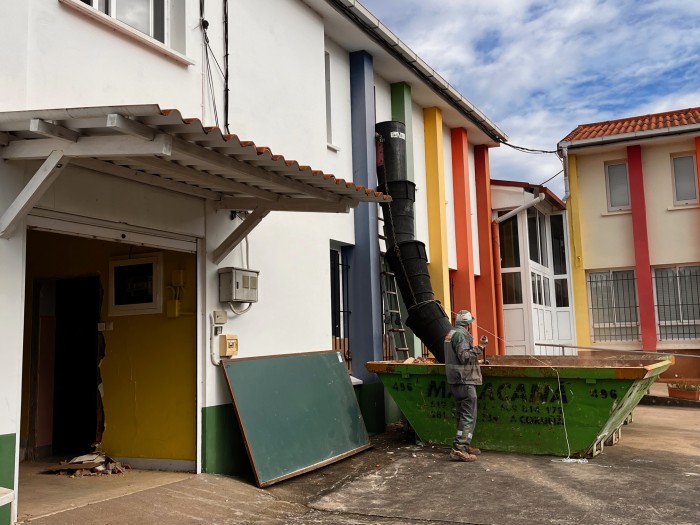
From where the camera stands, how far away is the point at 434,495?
658cm

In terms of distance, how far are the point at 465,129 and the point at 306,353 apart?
8.26 m

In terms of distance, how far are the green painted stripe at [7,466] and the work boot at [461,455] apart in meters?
4.96

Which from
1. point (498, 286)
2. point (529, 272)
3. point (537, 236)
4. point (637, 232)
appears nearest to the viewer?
point (498, 286)

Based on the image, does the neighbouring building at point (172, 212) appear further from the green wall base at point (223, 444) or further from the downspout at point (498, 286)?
the downspout at point (498, 286)

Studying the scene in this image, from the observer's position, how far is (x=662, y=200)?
16906mm

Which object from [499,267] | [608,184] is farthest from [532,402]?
[608,184]

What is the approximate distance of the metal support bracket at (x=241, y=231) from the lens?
698 cm

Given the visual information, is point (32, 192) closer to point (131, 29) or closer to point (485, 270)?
point (131, 29)

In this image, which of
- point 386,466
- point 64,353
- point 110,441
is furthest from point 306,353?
point 64,353

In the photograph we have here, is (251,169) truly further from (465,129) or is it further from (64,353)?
(465,129)

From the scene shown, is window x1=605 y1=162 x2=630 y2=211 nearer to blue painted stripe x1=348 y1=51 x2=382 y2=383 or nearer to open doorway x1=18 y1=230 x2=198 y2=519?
blue painted stripe x1=348 y1=51 x2=382 y2=383

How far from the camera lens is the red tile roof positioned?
663 inches

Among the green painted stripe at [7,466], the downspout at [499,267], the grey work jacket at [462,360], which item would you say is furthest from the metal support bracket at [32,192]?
the downspout at [499,267]

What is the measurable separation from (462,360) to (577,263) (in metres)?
10.8
